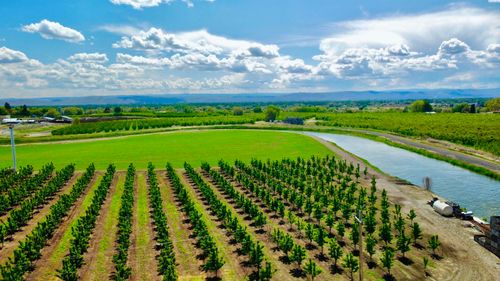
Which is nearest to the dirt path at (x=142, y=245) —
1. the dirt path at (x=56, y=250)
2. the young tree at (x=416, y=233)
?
the dirt path at (x=56, y=250)

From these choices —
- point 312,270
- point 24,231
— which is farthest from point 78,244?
point 312,270

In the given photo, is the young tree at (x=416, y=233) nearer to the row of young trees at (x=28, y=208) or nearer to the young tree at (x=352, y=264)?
→ the young tree at (x=352, y=264)

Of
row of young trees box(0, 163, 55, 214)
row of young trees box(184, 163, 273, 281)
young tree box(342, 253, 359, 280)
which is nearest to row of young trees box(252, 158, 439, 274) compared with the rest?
young tree box(342, 253, 359, 280)

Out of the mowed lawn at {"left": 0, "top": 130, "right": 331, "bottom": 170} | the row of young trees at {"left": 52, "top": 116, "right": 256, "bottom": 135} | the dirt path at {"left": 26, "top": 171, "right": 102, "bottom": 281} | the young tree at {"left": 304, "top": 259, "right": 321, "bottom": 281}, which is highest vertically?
the row of young trees at {"left": 52, "top": 116, "right": 256, "bottom": 135}

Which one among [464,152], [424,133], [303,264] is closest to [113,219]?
[303,264]

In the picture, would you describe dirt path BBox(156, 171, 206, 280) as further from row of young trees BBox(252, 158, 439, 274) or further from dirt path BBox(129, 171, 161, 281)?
row of young trees BBox(252, 158, 439, 274)

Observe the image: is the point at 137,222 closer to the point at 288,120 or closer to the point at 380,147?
the point at 380,147
